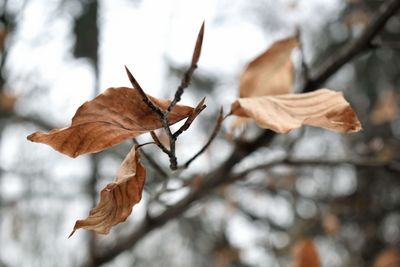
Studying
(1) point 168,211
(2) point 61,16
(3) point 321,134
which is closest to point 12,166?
(2) point 61,16

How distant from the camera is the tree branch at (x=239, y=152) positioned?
0.69 meters

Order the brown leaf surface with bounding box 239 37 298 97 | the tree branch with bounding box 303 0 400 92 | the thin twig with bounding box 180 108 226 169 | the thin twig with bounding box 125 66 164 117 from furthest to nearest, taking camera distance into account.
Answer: the tree branch with bounding box 303 0 400 92
the brown leaf surface with bounding box 239 37 298 97
the thin twig with bounding box 180 108 226 169
the thin twig with bounding box 125 66 164 117

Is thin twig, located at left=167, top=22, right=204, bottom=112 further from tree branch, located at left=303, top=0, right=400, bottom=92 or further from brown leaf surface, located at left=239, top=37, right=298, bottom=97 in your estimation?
tree branch, located at left=303, top=0, right=400, bottom=92

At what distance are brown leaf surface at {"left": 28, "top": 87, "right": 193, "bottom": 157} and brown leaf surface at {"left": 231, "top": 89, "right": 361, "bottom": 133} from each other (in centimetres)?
6

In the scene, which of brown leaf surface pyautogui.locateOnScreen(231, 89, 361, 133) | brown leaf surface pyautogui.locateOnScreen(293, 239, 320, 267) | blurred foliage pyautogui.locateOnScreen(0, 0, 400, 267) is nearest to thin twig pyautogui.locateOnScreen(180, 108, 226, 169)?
brown leaf surface pyautogui.locateOnScreen(231, 89, 361, 133)

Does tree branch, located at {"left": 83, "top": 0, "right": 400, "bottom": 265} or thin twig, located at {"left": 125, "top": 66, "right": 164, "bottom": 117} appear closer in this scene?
thin twig, located at {"left": 125, "top": 66, "right": 164, "bottom": 117}

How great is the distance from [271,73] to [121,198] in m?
0.29

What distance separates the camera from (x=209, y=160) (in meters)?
1.10

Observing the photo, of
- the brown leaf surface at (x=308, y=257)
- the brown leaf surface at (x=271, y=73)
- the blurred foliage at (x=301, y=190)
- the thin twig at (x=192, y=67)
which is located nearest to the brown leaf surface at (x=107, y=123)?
the thin twig at (x=192, y=67)

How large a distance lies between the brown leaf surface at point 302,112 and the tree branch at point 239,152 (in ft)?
1.06

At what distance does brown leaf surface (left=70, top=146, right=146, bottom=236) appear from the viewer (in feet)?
1.17

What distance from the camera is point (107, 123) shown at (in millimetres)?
359

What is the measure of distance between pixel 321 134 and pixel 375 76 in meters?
0.39

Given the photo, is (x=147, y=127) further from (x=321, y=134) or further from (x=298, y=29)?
(x=321, y=134)
